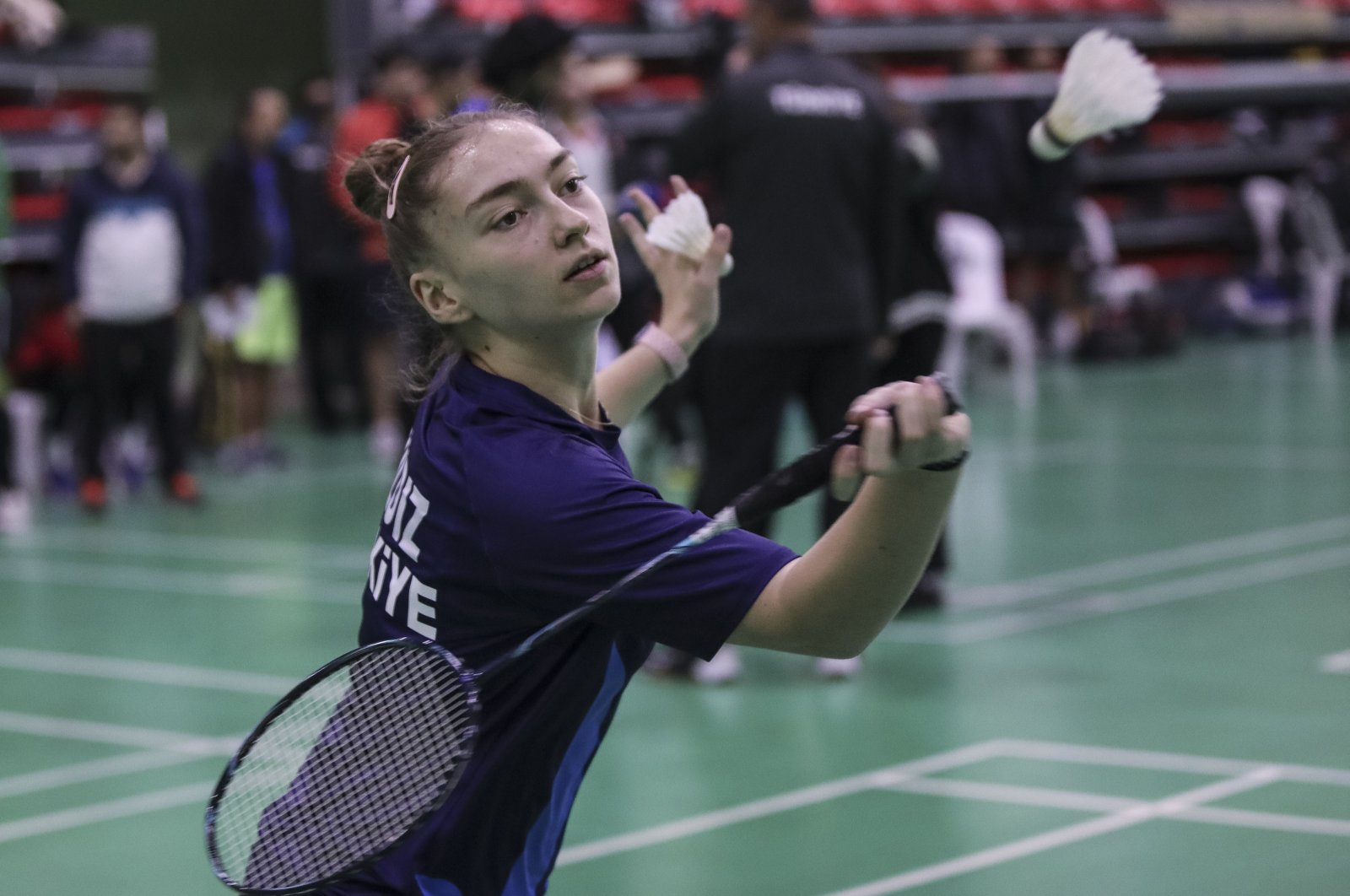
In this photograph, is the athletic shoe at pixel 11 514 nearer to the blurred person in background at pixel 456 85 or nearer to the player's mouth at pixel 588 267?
the blurred person in background at pixel 456 85

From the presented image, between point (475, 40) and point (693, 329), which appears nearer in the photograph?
point (693, 329)

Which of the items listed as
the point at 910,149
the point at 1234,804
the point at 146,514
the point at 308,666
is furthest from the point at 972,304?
the point at 1234,804

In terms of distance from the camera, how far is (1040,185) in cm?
1609

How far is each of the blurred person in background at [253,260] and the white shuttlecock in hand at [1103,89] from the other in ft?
33.0

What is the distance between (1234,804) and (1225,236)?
15.5 meters

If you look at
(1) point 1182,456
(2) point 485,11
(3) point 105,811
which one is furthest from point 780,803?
(2) point 485,11

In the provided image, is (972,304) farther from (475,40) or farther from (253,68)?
(253,68)

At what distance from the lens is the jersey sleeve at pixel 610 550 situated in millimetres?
2441

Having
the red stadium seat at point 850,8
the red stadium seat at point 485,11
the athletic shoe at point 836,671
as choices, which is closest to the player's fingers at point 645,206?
the athletic shoe at point 836,671

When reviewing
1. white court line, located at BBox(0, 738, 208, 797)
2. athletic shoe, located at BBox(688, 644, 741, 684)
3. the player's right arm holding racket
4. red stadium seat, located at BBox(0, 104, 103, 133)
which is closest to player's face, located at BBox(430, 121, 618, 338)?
the player's right arm holding racket

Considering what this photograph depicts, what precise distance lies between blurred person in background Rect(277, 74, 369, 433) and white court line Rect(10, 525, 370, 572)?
3456 mm

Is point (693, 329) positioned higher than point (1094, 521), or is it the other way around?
point (693, 329)

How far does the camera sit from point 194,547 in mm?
9867

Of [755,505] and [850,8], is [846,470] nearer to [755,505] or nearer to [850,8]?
[755,505]
